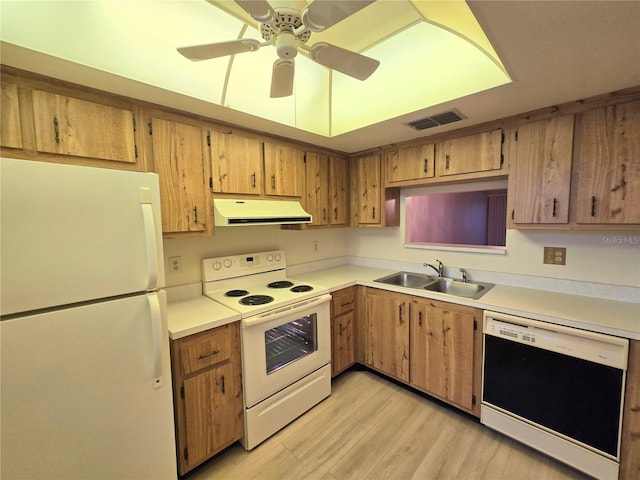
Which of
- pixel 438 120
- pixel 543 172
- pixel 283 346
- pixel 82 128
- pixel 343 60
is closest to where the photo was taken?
pixel 343 60

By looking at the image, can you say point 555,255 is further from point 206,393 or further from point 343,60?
point 206,393

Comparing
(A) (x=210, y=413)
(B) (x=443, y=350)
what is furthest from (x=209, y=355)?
(B) (x=443, y=350)

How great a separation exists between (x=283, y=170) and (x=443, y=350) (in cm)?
203

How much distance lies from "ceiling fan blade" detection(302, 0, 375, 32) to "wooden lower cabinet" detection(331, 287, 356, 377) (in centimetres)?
195

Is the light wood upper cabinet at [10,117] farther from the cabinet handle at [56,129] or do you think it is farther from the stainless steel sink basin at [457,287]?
the stainless steel sink basin at [457,287]

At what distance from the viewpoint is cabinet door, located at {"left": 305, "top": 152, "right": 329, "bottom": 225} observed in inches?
106

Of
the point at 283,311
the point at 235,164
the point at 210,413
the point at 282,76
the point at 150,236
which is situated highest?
the point at 282,76

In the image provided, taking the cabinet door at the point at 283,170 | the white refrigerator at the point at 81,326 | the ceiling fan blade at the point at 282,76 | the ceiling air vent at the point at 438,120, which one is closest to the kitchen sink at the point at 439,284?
the cabinet door at the point at 283,170

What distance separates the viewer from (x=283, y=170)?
245cm

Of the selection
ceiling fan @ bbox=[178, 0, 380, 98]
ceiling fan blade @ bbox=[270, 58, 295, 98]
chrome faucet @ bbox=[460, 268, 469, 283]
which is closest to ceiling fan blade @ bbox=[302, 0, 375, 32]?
ceiling fan @ bbox=[178, 0, 380, 98]

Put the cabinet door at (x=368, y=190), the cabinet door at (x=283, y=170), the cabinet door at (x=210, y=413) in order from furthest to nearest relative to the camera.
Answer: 1. the cabinet door at (x=368, y=190)
2. the cabinet door at (x=283, y=170)
3. the cabinet door at (x=210, y=413)

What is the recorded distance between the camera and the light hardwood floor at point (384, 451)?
167cm

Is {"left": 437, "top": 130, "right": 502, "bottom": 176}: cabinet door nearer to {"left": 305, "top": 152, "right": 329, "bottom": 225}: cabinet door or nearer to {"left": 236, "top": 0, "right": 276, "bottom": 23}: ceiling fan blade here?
{"left": 305, "top": 152, "right": 329, "bottom": 225}: cabinet door

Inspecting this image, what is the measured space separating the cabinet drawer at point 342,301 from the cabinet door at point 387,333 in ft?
0.49
